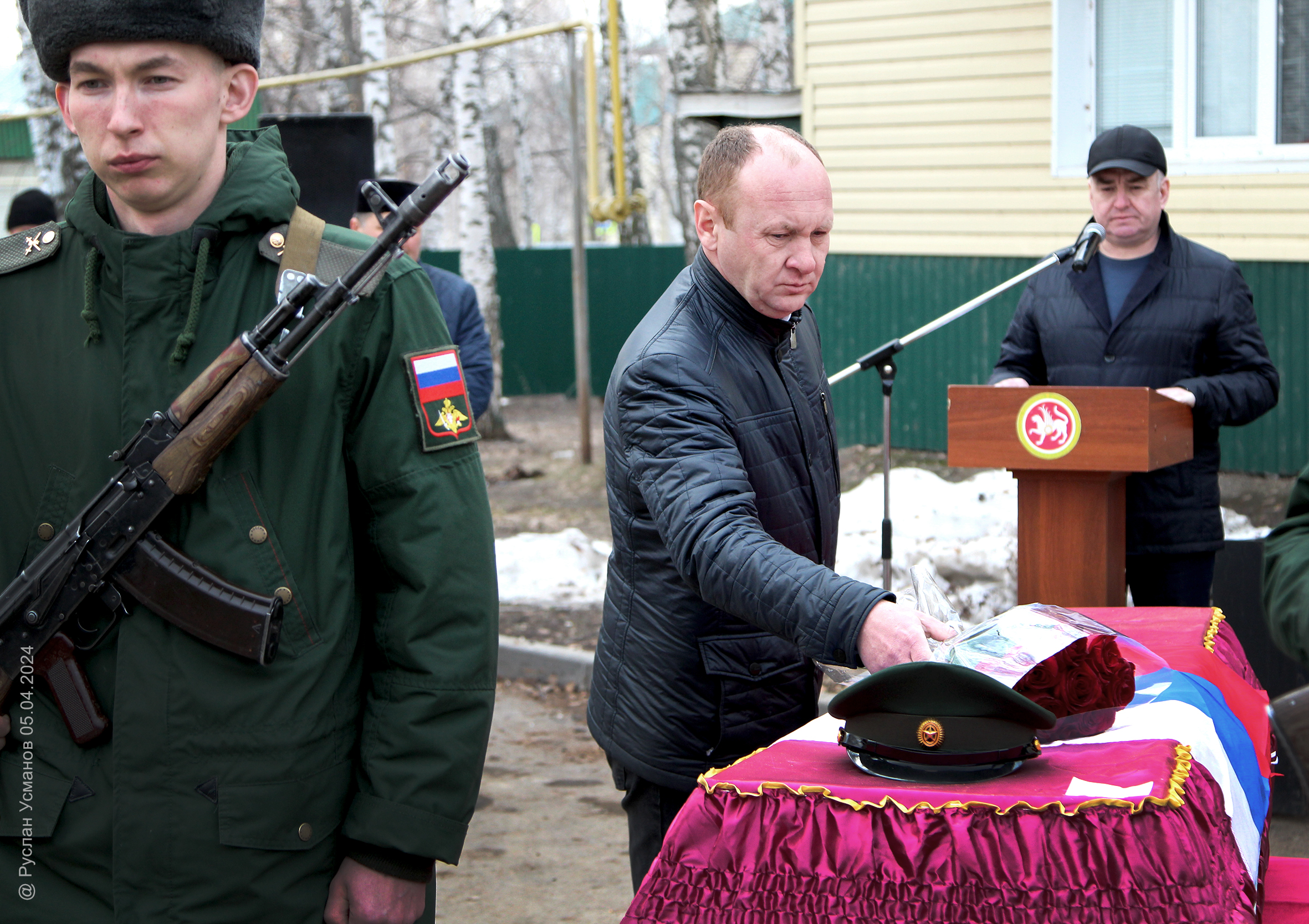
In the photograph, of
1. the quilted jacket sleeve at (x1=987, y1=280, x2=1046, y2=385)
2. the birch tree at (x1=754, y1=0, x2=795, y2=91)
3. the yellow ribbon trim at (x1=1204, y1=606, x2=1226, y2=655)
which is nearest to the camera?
the yellow ribbon trim at (x1=1204, y1=606, x2=1226, y2=655)

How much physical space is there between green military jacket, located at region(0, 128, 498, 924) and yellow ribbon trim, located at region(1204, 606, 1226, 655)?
1.68 meters

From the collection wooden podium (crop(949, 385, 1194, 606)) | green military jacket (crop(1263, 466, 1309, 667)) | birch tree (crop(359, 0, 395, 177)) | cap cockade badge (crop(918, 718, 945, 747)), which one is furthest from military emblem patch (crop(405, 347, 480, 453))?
birch tree (crop(359, 0, 395, 177))

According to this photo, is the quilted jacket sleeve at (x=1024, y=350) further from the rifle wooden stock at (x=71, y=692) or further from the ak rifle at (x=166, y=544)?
the rifle wooden stock at (x=71, y=692)

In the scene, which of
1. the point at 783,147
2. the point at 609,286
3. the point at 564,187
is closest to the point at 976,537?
the point at 783,147

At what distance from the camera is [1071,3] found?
33.2 ft

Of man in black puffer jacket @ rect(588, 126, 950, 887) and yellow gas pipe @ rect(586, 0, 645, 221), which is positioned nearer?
man in black puffer jacket @ rect(588, 126, 950, 887)

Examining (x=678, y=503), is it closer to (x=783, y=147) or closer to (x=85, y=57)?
(x=783, y=147)

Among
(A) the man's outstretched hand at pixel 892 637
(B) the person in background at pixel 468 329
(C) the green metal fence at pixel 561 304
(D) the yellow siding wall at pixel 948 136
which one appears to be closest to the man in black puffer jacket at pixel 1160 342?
(A) the man's outstretched hand at pixel 892 637

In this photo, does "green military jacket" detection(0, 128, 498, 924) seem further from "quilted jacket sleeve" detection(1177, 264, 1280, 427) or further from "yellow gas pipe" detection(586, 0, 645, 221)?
"yellow gas pipe" detection(586, 0, 645, 221)

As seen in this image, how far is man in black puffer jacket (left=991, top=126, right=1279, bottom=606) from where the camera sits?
4.73 m

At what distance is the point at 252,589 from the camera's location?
214cm

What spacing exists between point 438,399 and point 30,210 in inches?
322

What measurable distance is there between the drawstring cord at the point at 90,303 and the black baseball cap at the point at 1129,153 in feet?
11.8

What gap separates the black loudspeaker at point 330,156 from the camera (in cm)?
702
